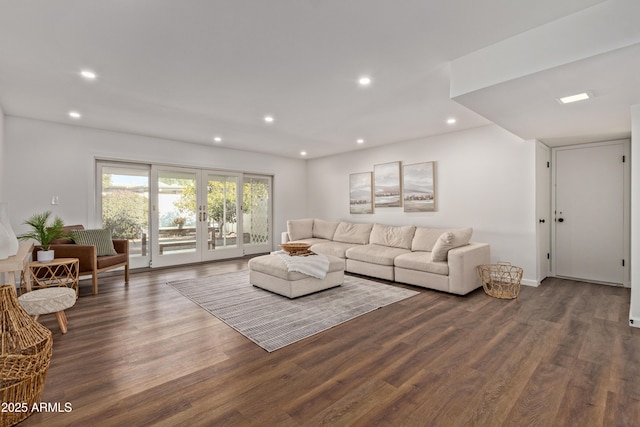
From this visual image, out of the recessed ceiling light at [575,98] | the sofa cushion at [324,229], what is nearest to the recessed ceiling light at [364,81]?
the recessed ceiling light at [575,98]

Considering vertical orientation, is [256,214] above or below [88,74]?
below

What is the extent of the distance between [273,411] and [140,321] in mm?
2016

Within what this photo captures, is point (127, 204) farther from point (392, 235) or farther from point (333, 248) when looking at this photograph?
point (392, 235)

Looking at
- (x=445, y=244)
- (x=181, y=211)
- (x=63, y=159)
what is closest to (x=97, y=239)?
(x=63, y=159)

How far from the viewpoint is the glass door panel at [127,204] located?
16.9 ft

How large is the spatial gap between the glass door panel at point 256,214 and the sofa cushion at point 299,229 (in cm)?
100

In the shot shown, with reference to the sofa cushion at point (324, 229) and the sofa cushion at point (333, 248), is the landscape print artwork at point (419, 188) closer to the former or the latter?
the sofa cushion at point (333, 248)

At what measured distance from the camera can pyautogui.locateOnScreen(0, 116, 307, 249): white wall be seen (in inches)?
170

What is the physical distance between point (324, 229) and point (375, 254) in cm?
207

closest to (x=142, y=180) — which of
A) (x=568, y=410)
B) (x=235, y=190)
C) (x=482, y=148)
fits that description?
(x=235, y=190)

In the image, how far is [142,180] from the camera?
5.55 metres

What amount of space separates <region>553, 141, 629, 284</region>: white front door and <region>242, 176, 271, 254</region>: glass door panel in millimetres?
5658

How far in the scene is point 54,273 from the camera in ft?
12.1

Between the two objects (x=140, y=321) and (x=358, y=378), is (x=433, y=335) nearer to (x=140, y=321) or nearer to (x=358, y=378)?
(x=358, y=378)
